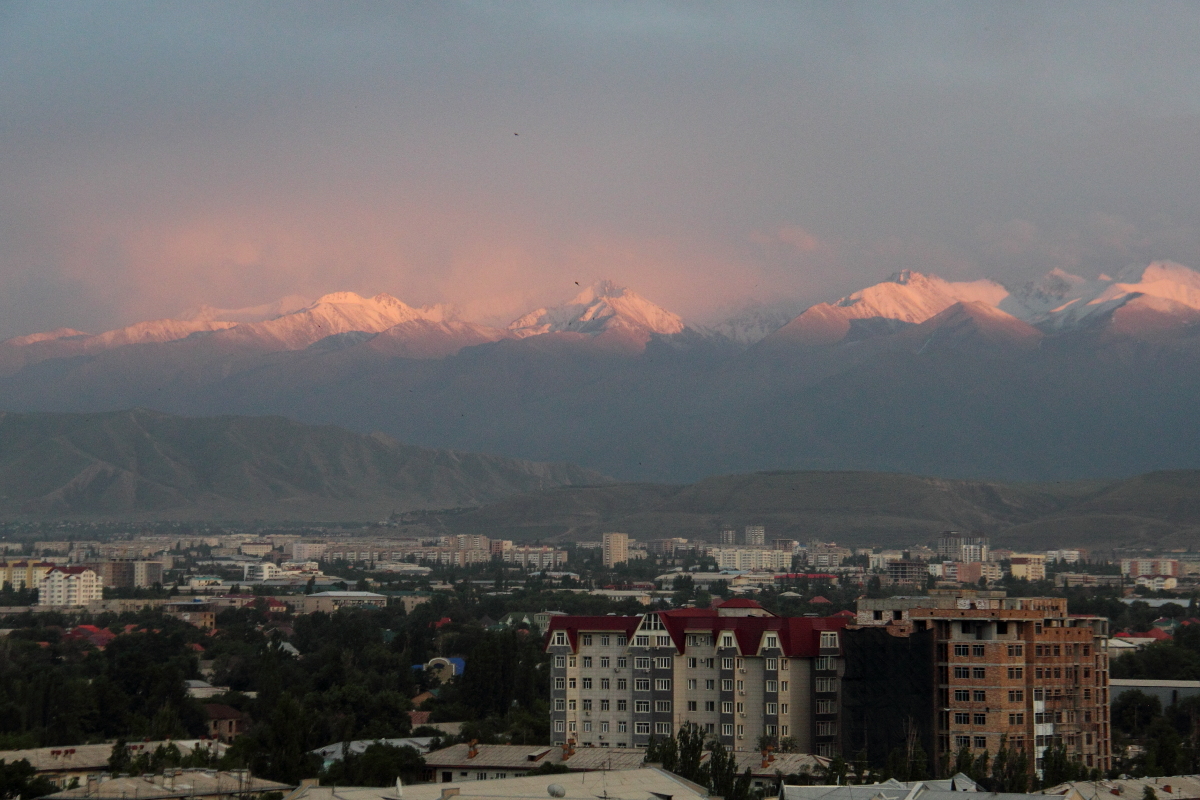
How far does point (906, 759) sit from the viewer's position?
65250 millimetres

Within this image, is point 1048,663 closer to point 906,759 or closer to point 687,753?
point 906,759

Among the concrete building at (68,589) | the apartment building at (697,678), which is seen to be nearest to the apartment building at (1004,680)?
the apartment building at (697,678)

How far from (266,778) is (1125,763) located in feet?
94.3

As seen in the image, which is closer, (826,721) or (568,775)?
(568,775)

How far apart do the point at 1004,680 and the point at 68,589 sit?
129986 mm

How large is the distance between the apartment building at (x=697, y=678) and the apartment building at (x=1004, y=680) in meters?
2.11

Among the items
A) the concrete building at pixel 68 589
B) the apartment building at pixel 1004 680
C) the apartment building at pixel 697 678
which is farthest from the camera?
the concrete building at pixel 68 589

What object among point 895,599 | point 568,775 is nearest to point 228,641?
point 895,599

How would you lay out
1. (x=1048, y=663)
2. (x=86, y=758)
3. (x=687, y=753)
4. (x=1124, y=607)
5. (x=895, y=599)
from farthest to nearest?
1. (x=1124, y=607)
2. (x=895, y=599)
3. (x=1048, y=663)
4. (x=86, y=758)
5. (x=687, y=753)

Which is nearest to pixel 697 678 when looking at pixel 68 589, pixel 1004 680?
pixel 1004 680

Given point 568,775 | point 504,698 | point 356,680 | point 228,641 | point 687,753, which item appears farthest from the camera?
point 228,641

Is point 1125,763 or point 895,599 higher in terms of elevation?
point 895,599

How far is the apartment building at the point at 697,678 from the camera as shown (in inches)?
2908

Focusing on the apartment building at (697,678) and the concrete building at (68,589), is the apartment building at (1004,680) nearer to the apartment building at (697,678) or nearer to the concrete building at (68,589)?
the apartment building at (697,678)
